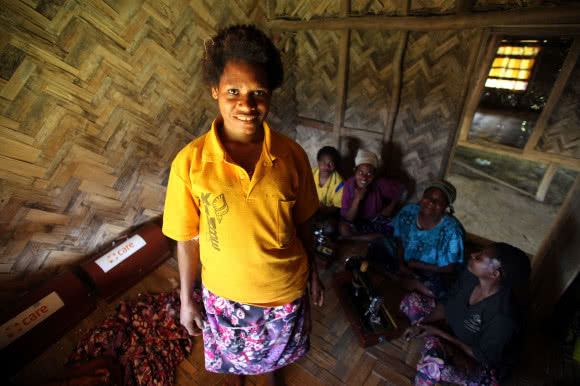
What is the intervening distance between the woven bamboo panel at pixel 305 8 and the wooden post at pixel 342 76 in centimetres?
14

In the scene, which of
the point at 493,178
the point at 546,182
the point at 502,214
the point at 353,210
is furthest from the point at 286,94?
the point at 546,182

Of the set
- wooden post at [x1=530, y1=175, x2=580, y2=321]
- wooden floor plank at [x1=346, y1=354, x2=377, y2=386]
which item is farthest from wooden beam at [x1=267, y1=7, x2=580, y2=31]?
wooden floor plank at [x1=346, y1=354, x2=377, y2=386]

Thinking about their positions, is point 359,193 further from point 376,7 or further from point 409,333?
point 376,7

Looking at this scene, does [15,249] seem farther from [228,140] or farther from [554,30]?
[554,30]

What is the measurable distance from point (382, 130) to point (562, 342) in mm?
2434

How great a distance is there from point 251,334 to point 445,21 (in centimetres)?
283

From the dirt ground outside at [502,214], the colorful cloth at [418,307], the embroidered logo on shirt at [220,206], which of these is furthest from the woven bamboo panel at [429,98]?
the embroidered logo on shirt at [220,206]

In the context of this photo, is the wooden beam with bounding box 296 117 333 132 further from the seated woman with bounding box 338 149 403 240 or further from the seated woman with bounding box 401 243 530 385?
the seated woman with bounding box 401 243 530 385

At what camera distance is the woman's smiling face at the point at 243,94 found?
3.20 ft

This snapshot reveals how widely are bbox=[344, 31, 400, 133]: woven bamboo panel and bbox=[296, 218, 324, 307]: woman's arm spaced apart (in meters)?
2.21

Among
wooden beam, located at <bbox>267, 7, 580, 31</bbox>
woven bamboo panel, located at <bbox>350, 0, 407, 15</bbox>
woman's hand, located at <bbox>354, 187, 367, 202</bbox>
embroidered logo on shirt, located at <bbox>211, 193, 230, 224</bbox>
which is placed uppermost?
woven bamboo panel, located at <bbox>350, 0, 407, 15</bbox>

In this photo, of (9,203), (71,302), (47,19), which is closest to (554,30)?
(47,19)

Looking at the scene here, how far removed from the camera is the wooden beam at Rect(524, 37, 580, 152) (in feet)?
9.82

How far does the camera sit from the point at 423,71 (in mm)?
2684
